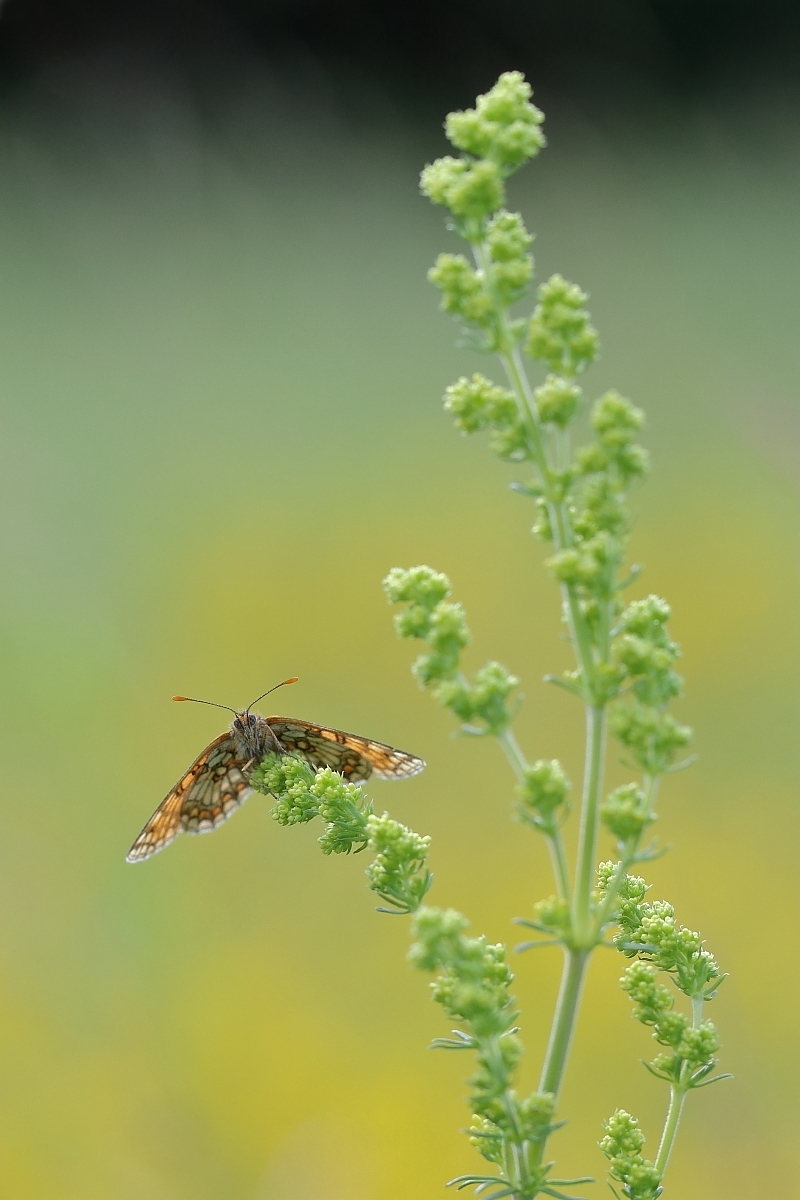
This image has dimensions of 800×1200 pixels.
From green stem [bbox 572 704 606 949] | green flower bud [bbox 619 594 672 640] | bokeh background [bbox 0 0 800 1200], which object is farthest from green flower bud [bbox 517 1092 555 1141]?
bokeh background [bbox 0 0 800 1200]

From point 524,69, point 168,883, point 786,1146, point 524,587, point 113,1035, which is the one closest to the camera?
point 786,1146

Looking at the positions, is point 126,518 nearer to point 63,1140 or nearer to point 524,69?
point 63,1140

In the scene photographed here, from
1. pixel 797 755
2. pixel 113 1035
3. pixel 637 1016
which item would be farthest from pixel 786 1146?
pixel 637 1016

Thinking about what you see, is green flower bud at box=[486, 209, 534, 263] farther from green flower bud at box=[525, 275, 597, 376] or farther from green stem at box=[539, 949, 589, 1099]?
green stem at box=[539, 949, 589, 1099]

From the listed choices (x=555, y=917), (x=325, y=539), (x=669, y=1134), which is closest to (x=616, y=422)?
(x=555, y=917)

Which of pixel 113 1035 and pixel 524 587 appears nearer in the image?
pixel 113 1035

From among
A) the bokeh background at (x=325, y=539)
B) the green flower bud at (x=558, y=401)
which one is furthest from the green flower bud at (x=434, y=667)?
the bokeh background at (x=325, y=539)
